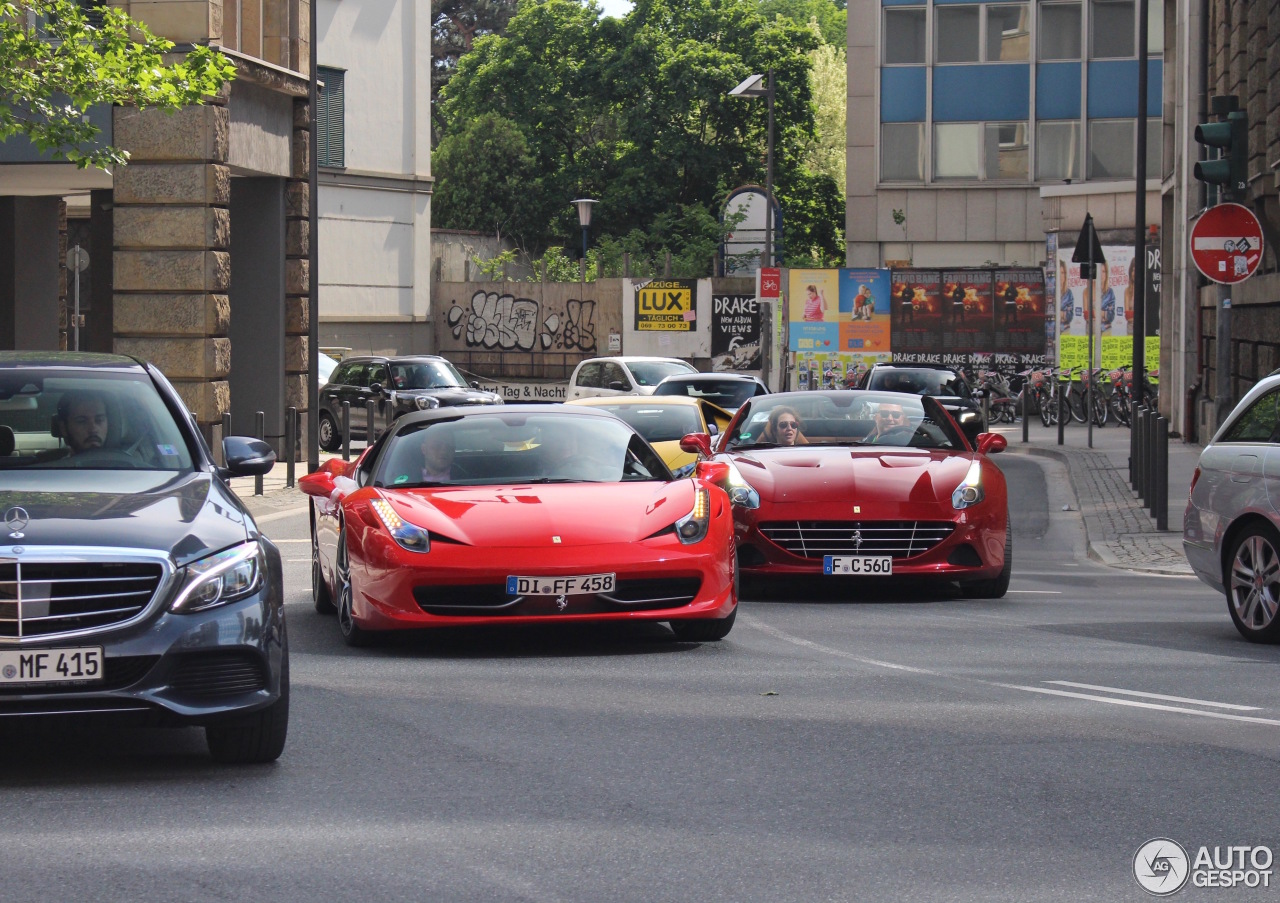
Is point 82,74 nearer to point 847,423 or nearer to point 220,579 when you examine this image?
point 847,423

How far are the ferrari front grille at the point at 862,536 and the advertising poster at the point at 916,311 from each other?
3148cm

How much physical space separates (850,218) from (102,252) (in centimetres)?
3253

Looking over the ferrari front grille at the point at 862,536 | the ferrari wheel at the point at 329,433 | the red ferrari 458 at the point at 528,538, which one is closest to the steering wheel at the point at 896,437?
the ferrari front grille at the point at 862,536

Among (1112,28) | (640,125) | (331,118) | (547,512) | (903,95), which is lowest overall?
(547,512)

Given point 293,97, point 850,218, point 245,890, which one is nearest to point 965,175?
point 850,218

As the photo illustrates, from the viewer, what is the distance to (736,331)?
159 feet

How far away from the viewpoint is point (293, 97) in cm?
2680

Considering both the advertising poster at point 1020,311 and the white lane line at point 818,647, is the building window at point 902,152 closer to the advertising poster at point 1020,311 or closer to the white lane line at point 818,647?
the advertising poster at point 1020,311

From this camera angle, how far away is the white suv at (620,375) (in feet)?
99.3

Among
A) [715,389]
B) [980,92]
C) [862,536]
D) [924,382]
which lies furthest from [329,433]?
[980,92]

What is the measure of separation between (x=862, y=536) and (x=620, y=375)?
18999mm

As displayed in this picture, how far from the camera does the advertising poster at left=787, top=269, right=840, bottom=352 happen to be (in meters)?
43.6

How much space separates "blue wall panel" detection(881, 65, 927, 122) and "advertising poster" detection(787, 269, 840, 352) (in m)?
11.5
